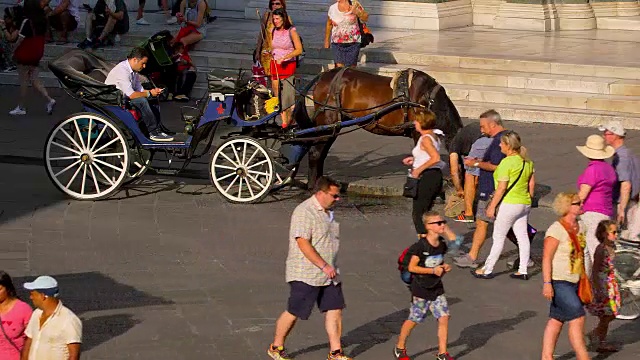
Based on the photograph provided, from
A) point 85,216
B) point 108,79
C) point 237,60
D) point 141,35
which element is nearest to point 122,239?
point 85,216

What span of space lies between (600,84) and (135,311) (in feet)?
32.9

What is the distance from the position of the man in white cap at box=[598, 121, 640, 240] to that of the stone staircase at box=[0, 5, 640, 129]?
261 inches

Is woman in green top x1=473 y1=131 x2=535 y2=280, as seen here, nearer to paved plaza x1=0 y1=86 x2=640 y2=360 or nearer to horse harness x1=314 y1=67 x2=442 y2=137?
paved plaza x1=0 y1=86 x2=640 y2=360

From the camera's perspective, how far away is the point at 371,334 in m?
10.6

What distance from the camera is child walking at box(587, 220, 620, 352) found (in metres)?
10.1

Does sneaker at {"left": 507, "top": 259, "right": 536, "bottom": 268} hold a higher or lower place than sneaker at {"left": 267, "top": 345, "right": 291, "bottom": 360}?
higher

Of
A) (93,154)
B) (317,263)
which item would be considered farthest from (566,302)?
(93,154)

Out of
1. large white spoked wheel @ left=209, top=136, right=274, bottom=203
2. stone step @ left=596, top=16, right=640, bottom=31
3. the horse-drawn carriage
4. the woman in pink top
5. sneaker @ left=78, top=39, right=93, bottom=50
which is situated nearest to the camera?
the woman in pink top

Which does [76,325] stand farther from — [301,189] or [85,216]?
[301,189]

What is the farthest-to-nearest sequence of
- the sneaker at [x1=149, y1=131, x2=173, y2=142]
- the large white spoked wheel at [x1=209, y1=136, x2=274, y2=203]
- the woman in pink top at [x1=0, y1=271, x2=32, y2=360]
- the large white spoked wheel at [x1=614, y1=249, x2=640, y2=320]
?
the sneaker at [x1=149, y1=131, x2=173, y2=142]
the large white spoked wheel at [x1=209, y1=136, x2=274, y2=203]
the large white spoked wheel at [x1=614, y1=249, x2=640, y2=320]
the woman in pink top at [x1=0, y1=271, x2=32, y2=360]

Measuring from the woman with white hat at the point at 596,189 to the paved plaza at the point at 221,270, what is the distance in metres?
0.78

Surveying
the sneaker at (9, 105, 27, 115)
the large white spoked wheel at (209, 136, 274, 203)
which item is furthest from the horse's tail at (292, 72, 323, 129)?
the sneaker at (9, 105, 27, 115)

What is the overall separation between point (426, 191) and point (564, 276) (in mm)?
2832

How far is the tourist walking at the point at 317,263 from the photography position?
9602 millimetres
